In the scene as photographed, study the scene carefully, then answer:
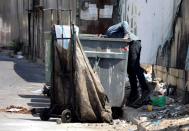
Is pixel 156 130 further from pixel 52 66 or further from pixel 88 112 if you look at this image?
pixel 52 66

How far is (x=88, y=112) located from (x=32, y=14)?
1873 centimetres

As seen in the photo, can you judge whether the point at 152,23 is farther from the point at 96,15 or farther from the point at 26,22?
the point at 26,22

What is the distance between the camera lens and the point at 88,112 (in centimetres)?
1020

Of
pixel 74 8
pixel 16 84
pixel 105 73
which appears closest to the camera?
pixel 105 73

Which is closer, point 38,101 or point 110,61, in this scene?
point 110,61

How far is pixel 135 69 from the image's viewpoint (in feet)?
37.5

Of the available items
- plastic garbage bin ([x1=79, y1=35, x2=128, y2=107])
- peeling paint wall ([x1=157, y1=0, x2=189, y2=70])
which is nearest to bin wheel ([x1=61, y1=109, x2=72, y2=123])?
plastic garbage bin ([x1=79, y1=35, x2=128, y2=107])

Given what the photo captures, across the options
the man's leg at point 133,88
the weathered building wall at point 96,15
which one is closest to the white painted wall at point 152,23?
the man's leg at point 133,88

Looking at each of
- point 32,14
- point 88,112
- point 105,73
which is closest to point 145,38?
point 105,73

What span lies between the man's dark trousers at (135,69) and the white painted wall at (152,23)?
2.23 ft

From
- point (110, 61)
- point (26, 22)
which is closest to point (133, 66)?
point (110, 61)

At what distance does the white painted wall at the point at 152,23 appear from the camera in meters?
11.4

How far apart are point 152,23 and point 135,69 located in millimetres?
1611

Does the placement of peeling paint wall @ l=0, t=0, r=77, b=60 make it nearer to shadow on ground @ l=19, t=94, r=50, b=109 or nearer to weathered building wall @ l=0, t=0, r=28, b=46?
weathered building wall @ l=0, t=0, r=28, b=46
